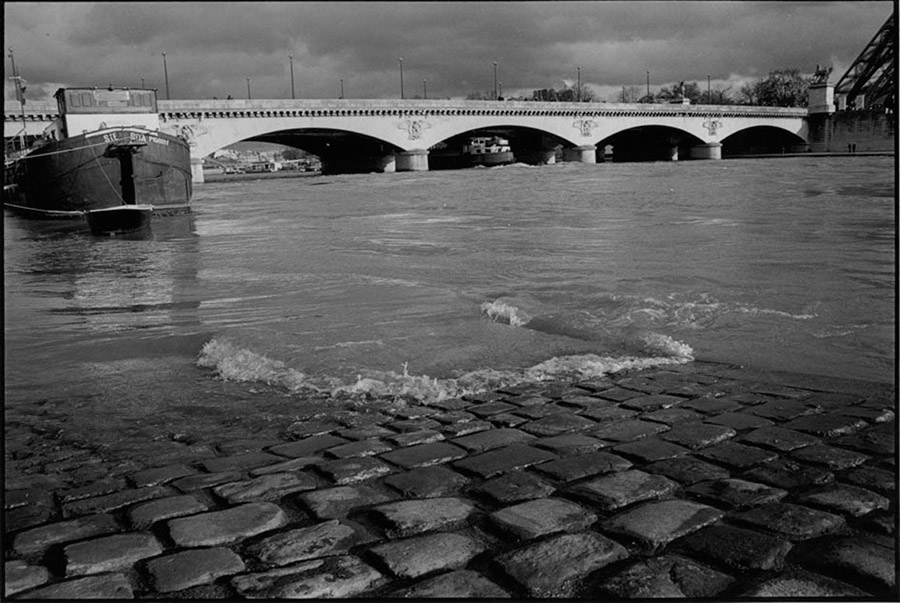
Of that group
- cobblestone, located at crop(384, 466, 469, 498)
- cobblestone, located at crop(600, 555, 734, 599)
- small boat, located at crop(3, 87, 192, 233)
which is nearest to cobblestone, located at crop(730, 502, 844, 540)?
cobblestone, located at crop(600, 555, 734, 599)

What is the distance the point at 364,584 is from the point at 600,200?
21725mm

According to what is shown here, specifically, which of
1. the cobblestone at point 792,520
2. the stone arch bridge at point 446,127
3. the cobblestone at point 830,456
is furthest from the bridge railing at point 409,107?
the cobblestone at point 792,520

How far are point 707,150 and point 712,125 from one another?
2.48 metres

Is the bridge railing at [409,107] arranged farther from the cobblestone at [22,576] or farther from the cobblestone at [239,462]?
the cobblestone at [22,576]

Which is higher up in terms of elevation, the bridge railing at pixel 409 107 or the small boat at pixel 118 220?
the bridge railing at pixel 409 107

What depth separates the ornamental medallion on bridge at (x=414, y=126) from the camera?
183ft

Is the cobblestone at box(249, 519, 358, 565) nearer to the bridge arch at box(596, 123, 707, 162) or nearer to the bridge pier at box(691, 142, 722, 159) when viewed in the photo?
the bridge arch at box(596, 123, 707, 162)

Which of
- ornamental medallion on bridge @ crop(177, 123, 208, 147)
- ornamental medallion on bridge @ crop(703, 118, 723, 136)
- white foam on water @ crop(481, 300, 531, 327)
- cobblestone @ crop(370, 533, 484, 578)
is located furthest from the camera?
ornamental medallion on bridge @ crop(703, 118, 723, 136)

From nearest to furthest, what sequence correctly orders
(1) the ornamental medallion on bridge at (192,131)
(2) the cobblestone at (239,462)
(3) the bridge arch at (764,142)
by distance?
1. (2) the cobblestone at (239,462)
2. (1) the ornamental medallion on bridge at (192,131)
3. (3) the bridge arch at (764,142)

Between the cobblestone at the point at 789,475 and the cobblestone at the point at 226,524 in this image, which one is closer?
the cobblestone at the point at 226,524

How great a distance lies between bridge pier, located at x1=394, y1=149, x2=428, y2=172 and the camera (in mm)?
56656

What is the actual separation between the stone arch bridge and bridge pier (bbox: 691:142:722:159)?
9 cm

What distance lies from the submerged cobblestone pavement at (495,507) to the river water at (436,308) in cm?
70

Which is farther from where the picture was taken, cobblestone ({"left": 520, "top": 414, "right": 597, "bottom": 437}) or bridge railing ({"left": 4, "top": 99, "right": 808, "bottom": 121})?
bridge railing ({"left": 4, "top": 99, "right": 808, "bottom": 121})
